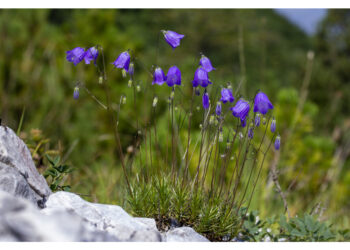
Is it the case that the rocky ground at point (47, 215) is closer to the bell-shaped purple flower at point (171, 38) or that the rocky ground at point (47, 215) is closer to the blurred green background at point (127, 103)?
the blurred green background at point (127, 103)

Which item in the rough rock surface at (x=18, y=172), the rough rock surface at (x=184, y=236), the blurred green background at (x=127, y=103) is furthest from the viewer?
the blurred green background at (x=127, y=103)

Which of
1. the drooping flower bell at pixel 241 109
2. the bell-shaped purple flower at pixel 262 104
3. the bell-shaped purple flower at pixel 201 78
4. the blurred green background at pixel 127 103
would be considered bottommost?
the blurred green background at pixel 127 103

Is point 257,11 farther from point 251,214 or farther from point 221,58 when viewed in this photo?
point 251,214

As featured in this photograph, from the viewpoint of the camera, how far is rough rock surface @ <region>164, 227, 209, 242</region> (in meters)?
2.07

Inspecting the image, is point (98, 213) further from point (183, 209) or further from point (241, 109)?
point (241, 109)

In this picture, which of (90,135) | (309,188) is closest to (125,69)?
(309,188)

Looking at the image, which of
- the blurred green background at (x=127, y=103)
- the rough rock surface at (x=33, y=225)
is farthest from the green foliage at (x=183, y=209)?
the rough rock surface at (x=33, y=225)

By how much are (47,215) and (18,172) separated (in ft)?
1.76

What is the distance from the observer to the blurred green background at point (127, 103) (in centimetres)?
433

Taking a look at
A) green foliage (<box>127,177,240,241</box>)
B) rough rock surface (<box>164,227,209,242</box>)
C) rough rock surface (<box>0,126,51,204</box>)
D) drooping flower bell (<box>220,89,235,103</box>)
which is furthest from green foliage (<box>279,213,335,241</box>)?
rough rock surface (<box>0,126,51,204</box>)

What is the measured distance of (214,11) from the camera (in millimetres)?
19125

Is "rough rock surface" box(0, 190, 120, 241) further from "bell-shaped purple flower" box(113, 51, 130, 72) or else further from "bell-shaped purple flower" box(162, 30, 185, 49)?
"bell-shaped purple flower" box(162, 30, 185, 49)

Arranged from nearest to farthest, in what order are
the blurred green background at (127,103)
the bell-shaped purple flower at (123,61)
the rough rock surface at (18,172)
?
the rough rock surface at (18,172), the bell-shaped purple flower at (123,61), the blurred green background at (127,103)

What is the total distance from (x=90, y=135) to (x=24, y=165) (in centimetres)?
532
